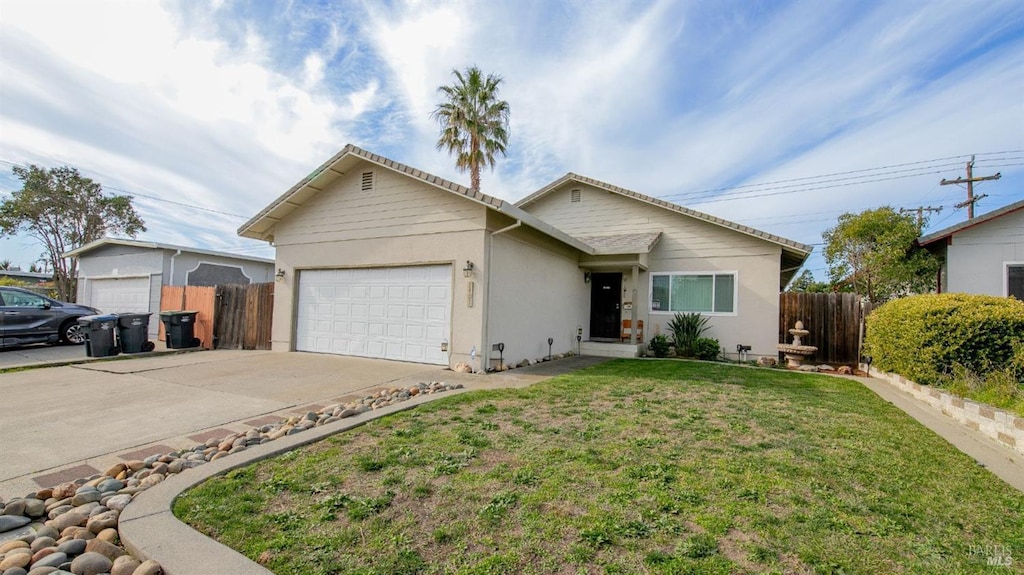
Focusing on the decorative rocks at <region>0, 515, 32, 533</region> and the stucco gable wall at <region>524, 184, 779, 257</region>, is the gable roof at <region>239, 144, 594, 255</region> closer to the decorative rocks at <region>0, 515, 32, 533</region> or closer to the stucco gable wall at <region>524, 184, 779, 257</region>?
the stucco gable wall at <region>524, 184, 779, 257</region>

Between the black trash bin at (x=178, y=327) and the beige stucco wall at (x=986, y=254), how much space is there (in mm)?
19272

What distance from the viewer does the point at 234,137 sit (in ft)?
43.2

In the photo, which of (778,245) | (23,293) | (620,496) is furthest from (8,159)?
(778,245)

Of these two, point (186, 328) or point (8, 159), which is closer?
point (186, 328)

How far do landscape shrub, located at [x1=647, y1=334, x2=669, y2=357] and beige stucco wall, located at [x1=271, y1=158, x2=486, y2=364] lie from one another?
18.6ft

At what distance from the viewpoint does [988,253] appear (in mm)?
10141

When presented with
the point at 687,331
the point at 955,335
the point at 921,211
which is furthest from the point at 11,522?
the point at 921,211

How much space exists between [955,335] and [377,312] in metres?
9.95

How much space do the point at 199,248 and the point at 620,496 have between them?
1805 centimetres

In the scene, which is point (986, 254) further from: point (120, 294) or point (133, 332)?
point (120, 294)

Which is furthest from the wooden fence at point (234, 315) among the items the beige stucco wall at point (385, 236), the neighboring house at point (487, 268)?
the neighboring house at point (487, 268)

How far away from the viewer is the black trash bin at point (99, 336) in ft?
31.8

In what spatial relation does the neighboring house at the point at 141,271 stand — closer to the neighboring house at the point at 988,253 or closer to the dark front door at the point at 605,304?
the dark front door at the point at 605,304

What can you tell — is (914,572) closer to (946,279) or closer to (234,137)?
(946,279)
